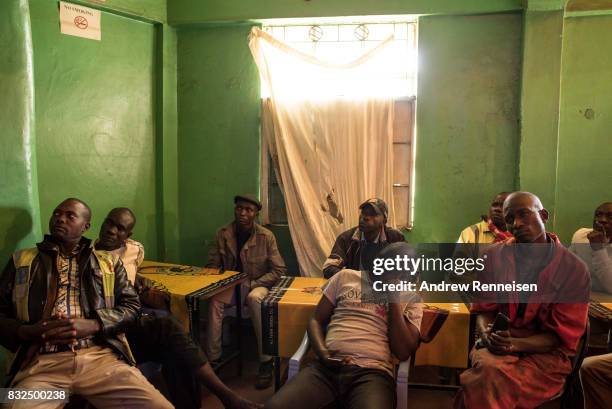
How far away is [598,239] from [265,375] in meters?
2.78

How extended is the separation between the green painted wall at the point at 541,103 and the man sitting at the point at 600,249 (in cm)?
51

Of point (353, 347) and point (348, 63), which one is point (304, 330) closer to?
point (353, 347)

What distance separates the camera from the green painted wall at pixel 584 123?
4.20 metres

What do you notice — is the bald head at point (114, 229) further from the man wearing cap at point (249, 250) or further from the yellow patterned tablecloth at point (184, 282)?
the man wearing cap at point (249, 250)

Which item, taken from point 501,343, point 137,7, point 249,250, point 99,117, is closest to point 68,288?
point 249,250

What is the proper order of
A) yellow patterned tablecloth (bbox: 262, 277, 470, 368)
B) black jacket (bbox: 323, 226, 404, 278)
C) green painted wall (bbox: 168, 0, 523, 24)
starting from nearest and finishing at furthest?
yellow patterned tablecloth (bbox: 262, 277, 470, 368) < black jacket (bbox: 323, 226, 404, 278) < green painted wall (bbox: 168, 0, 523, 24)

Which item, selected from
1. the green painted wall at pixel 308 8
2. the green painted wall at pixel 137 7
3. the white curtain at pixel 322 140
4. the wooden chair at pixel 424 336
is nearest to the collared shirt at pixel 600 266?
the wooden chair at pixel 424 336

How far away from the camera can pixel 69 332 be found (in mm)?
2391

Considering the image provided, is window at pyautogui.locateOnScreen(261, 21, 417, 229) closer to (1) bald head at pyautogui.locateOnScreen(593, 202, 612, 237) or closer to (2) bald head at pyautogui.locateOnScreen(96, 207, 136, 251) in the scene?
(1) bald head at pyautogui.locateOnScreen(593, 202, 612, 237)

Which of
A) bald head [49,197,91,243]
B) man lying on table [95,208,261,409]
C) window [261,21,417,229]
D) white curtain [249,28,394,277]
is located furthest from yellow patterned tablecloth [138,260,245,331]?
window [261,21,417,229]

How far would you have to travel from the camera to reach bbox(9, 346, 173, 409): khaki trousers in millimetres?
2361

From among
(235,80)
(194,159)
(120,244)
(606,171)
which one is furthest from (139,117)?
(606,171)

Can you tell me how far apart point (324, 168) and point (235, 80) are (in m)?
1.29

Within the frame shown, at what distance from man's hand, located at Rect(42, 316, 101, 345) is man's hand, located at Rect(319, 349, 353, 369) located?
126 cm
